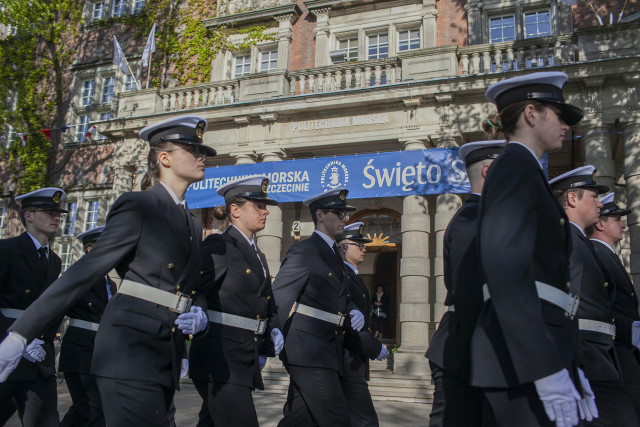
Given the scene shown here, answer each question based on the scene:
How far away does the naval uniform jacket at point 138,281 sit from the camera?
3027mm

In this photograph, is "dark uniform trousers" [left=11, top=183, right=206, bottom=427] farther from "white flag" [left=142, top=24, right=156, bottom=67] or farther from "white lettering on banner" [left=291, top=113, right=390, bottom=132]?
"white flag" [left=142, top=24, right=156, bottom=67]

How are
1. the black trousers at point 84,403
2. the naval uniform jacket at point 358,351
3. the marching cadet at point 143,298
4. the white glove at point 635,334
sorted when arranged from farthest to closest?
the black trousers at point 84,403 → the naval uniform jacket at point 358,351 → the white glove at point 635,334 → the marching cadet at point 143,298

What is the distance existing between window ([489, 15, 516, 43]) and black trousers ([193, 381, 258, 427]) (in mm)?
14527

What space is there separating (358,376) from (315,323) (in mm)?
808

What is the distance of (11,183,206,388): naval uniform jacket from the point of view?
3.03 metres

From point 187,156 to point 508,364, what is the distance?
2416mm

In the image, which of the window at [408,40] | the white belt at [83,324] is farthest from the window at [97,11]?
the white belt at [83,324]

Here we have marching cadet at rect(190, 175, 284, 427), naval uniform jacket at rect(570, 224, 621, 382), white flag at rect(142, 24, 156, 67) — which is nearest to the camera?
marching cadet at rect(190, 175, 284, 427)

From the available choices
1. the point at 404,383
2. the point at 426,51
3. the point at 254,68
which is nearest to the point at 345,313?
the point at 404,383

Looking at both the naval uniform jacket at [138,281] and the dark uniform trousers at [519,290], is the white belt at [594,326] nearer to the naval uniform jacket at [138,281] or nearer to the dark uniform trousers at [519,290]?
the dark uniform trousers at [519,290]

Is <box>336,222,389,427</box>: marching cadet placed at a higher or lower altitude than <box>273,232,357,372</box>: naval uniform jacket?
lower

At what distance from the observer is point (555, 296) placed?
2.57m

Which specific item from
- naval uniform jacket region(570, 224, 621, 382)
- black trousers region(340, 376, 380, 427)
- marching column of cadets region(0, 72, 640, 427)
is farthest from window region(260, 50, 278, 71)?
naval uniform jacket region(570, 224, 621, 382)

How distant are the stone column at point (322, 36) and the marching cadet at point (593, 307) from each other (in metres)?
13.6
